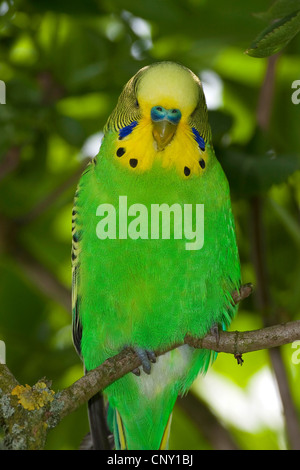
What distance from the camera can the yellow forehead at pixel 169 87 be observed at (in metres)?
2.65

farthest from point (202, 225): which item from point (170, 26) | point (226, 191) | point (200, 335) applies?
point (170, 26)

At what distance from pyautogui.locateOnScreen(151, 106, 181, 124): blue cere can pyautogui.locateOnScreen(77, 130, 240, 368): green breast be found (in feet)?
0.88

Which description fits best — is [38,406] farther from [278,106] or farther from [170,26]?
[278,106]

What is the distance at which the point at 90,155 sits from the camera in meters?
4.05

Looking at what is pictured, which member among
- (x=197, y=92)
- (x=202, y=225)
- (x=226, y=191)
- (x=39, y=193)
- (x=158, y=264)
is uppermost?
(x=39, y=193)

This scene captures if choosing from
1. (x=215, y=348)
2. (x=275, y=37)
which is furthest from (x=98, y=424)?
(x=275, y=37)

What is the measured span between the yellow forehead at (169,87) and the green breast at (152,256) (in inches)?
12.2

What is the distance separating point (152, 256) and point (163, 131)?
1.81 feet

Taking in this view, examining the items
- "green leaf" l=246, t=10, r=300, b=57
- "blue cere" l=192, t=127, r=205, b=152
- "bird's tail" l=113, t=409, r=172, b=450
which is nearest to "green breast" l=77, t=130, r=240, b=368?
"blue cere" l=192, t=127, r=205, b=152

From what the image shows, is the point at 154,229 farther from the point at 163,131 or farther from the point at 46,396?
the point at 46,396

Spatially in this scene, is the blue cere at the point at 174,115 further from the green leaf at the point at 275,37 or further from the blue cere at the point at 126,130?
the green leaf at the point at 275,37

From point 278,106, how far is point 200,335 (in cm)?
206

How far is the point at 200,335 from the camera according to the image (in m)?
2.90

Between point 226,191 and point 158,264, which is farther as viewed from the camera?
point 226,191
